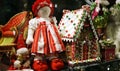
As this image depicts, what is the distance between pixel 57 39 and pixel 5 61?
395 millimetres

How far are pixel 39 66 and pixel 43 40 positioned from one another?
108mm

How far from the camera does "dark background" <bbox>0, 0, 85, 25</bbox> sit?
5.45 ft

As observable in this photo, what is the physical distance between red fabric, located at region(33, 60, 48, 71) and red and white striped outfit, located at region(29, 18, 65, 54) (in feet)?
0.15

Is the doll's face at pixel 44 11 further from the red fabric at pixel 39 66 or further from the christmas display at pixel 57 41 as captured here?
the red fabric at pixel 39 66

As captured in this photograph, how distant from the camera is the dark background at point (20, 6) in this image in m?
1.66

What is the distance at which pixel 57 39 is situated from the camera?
1.19 meters

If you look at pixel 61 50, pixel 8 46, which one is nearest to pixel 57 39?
pixel 61 50

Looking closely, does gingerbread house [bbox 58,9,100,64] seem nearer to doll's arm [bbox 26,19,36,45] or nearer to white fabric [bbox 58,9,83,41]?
white fabric [bbox 58,9,83,41]

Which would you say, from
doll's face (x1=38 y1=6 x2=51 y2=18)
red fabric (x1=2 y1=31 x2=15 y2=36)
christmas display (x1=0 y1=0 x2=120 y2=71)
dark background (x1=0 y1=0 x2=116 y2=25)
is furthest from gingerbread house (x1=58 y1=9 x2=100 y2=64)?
dark background (x1=0 y1=0 x2=116 y2=25)

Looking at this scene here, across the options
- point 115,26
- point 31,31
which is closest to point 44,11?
point 31,31

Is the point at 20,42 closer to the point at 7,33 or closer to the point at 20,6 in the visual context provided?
the point at 7,33

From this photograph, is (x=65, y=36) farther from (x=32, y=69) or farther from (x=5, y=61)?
(x=5, y=61)

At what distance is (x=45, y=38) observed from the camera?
3.82 ft

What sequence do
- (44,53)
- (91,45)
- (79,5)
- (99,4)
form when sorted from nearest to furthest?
(44,53)
(91,45)
(99,4)
(79,5)
